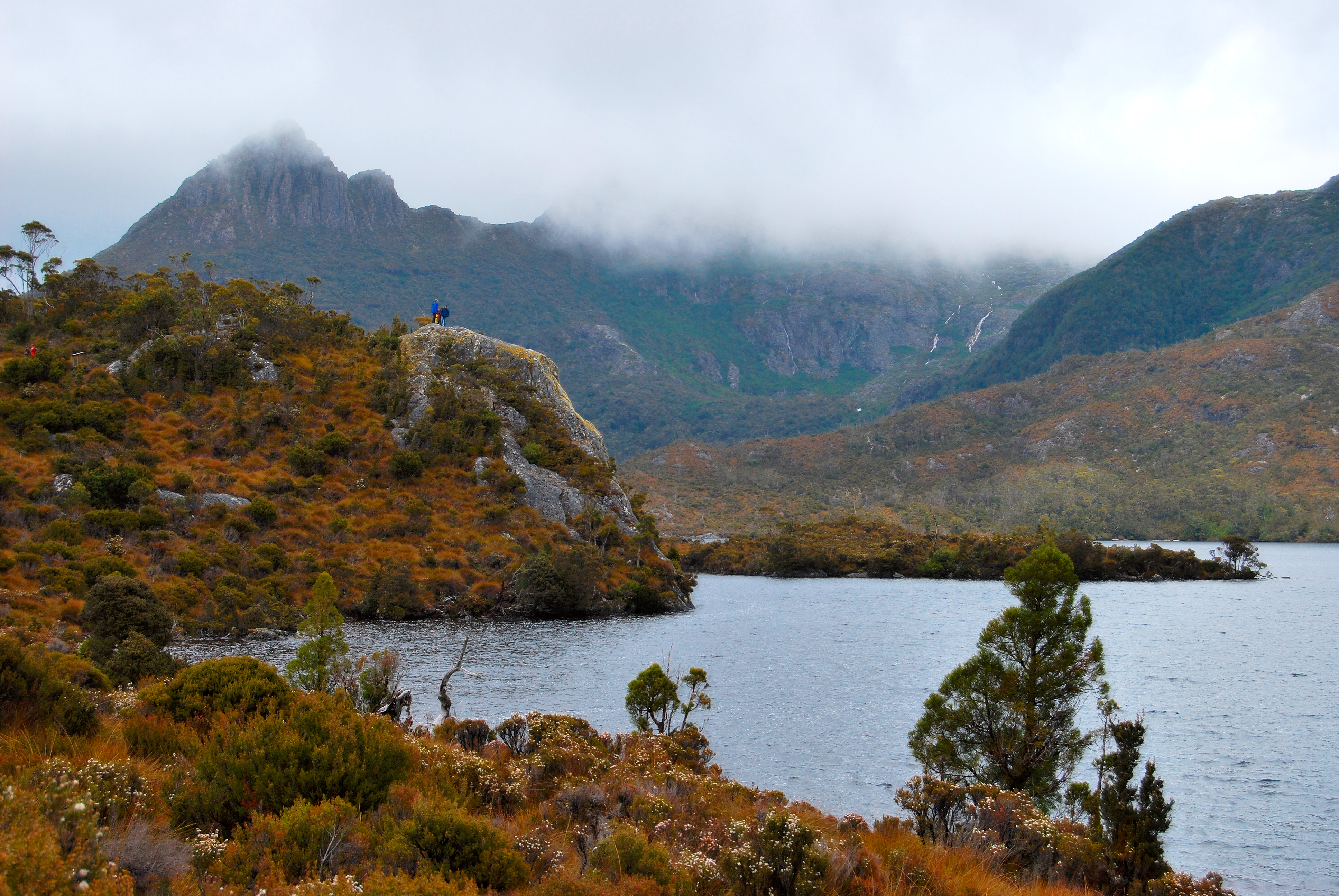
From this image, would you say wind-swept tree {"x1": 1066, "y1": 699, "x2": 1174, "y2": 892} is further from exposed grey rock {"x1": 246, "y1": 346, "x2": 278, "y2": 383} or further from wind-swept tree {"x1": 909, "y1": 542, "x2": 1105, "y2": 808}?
exposed grey rock {"x1": 246, "y1": 346, "x2": 278, "y2": 383}

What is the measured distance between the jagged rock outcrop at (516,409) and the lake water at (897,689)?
15.5 m

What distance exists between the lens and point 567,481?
81812 millimetres

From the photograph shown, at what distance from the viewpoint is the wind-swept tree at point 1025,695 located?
19875 millimetres

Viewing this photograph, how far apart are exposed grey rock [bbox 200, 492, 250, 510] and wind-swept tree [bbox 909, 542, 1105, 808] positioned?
52.3m

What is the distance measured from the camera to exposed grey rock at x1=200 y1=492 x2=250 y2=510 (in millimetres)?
55094

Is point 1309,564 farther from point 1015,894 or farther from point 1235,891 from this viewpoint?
point 1015,894

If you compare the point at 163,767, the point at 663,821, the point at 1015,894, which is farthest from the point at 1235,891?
the point at 163,767

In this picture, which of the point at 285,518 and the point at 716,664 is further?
the point at 285,518

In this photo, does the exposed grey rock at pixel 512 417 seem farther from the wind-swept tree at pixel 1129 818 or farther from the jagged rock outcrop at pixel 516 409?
the wind-swept tree at pixel 1129 818

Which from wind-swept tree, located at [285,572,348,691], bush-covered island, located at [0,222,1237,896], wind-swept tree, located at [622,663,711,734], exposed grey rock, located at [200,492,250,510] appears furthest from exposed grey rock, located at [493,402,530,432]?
wind-swept tree, located at [285,572,348,691]

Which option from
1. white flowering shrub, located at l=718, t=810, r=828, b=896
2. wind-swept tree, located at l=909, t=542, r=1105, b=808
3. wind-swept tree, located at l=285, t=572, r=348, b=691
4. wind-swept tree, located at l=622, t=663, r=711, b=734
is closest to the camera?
white flowering shrub, located at l=718, t=810, r=828, b=896

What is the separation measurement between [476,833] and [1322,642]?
3008 inches

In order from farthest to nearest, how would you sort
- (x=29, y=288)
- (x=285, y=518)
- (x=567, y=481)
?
1. (x=567, y=481)
2. (x=29, y=288)
3. (x=285, y=518)

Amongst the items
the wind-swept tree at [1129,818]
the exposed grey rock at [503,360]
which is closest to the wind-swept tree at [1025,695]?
the wind-swept tree at [1129,818]
